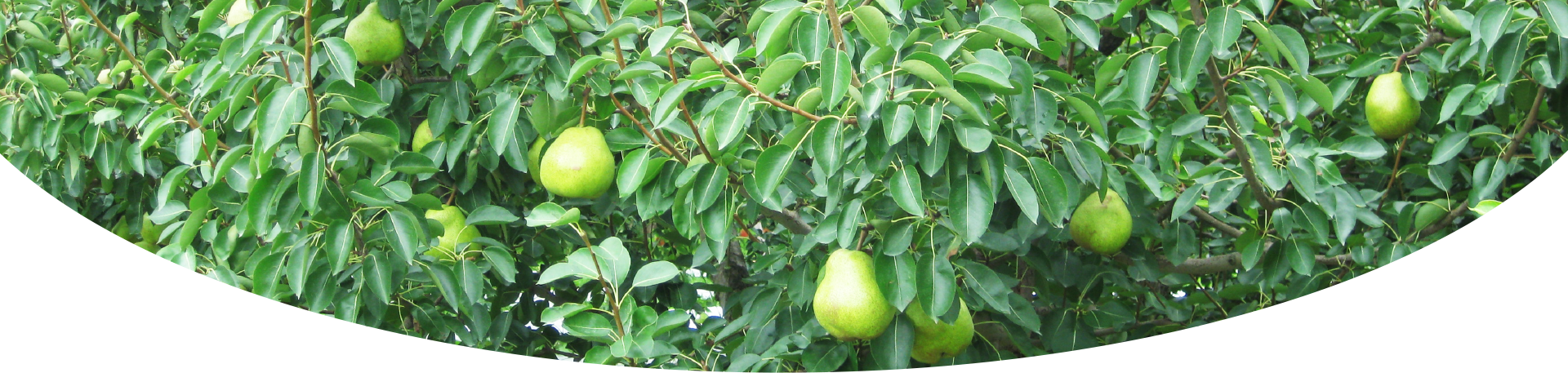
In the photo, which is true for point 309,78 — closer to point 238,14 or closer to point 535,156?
point 535,156

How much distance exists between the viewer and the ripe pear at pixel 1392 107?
7.02ft

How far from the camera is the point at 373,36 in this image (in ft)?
6.70

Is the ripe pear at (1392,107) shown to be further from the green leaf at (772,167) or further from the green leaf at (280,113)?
the green leaf at (280,113)

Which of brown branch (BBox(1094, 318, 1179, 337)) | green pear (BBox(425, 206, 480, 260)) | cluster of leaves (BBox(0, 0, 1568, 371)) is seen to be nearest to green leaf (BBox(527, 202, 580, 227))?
cluster of leaves (BBox(0, 0, 1568, 371))

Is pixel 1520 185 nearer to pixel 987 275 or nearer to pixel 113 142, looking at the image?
pixel 987 275

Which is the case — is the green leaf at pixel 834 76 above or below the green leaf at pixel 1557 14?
above

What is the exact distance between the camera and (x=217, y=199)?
184cm

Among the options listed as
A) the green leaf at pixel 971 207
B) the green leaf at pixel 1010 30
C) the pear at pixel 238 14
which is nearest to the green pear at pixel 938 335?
the green leaf at pixel 971 207

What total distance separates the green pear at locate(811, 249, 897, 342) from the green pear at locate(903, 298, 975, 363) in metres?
0.06

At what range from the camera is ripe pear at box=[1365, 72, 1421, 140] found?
2.14 m

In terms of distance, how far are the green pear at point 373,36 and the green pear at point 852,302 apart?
1.02 meters

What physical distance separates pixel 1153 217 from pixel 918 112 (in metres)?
1.10

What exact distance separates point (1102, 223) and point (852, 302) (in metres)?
0.63

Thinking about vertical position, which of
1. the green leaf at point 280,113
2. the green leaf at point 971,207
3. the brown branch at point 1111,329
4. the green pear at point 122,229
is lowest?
the brown branch at point 1111,329
